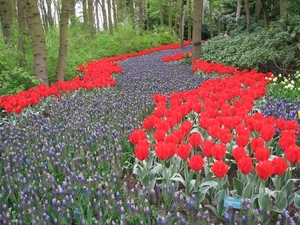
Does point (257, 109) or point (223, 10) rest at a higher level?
point (223, 10)

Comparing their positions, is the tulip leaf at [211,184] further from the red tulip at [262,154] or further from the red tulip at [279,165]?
the red tulip at [279,165]

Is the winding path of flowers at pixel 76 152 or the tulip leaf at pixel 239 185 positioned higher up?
the tulip leaf at pixel 239 185

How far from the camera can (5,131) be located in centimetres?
443

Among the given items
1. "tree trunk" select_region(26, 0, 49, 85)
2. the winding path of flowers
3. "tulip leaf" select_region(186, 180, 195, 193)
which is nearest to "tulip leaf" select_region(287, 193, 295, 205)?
"tulip leaf" select_region(186, 180, 195, 193)

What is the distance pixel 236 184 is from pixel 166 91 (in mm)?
4482

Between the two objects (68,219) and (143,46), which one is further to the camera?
(143,46)

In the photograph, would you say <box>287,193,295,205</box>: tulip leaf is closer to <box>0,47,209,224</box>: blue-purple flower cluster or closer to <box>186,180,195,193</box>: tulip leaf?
<box>186,180,195,193</box>: tulip leaf

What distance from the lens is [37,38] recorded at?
7531mm

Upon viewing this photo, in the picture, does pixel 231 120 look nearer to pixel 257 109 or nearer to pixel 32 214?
pixel 257 109

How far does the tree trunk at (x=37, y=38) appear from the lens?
7422 mm

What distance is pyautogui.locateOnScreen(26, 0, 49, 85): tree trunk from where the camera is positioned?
24.3ft

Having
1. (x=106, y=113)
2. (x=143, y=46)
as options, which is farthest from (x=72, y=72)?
(x=143, y=46)

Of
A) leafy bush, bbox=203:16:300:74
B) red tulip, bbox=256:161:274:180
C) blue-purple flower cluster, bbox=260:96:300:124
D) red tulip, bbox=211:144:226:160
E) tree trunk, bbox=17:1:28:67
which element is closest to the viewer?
red tulip, bbox=256:161:274:180

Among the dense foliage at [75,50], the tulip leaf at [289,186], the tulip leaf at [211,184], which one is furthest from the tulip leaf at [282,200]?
the dense foliage at [75,50]
